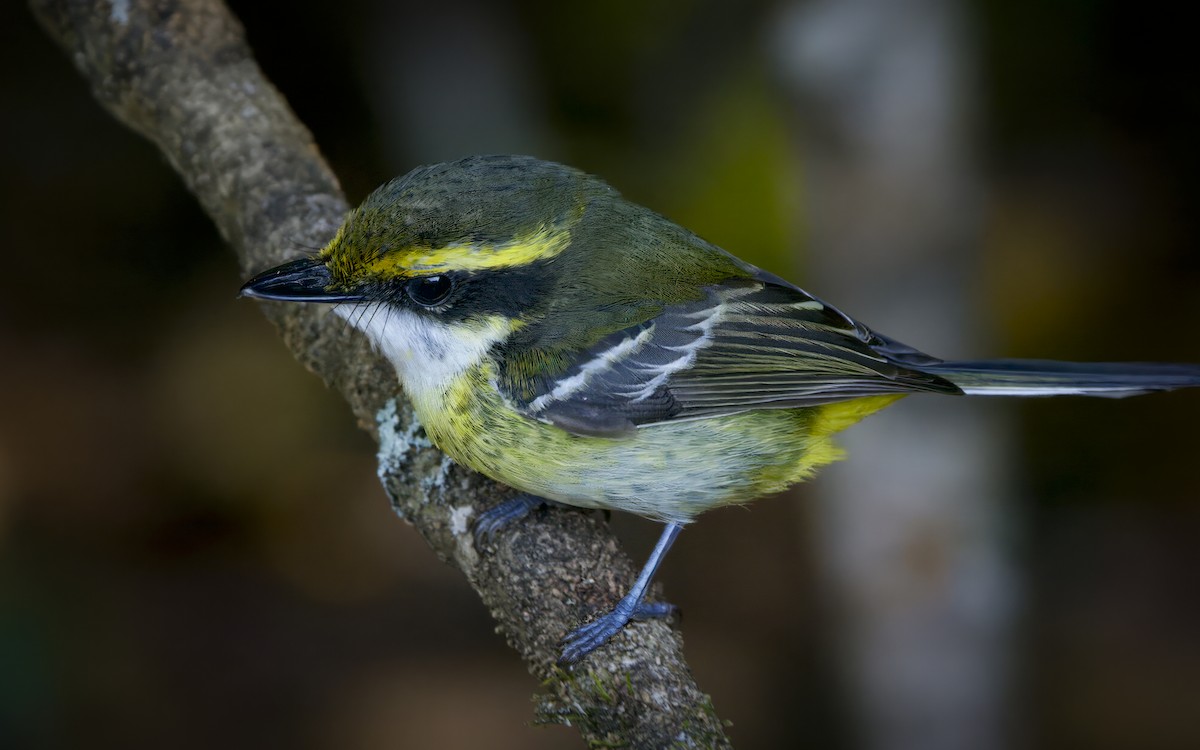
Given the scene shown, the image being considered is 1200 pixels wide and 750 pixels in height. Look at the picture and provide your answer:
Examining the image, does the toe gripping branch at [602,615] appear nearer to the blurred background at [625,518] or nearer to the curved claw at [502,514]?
the curved claw at [502,514]

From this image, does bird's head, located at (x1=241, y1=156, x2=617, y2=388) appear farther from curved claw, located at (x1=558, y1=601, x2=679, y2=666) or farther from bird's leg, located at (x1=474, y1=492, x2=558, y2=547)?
curved claw, located at (x1=558, y1=601, x2=679, y2=666)

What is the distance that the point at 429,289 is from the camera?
9.09 feet

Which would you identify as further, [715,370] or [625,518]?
[625,518]

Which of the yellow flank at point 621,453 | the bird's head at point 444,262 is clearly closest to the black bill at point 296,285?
the bird's head at point 444,262

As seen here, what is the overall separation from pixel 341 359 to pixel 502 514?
0.77 meters

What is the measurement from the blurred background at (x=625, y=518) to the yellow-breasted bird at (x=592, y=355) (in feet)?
5.31

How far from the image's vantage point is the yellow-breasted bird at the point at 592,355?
2.73 metres

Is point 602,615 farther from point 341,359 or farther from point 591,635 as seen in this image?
point 341,359

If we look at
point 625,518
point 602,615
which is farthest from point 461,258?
point 625,518

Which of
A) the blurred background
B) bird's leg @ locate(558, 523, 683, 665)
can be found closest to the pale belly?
bird's leg @ locate(558, 523, 683, 665)

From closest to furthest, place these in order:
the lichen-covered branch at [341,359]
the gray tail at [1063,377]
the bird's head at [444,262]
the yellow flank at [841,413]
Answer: the lichen-covered branch at [341,359]
the bird's head at [444,262]
the gray tail at [1063,377]
the yellow flank at [841,413]

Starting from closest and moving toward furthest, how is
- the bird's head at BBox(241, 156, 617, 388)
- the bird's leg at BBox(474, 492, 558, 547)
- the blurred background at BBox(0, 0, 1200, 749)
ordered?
the bird's head at BBox(241, 156, 617, 388) → the bird's leg at BBox(474, 492, 558, 547) → the blurred background at BBox(0, 0, 1200, 749)

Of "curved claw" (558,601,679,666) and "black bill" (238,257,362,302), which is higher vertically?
"black bill" (238,257,362,302)

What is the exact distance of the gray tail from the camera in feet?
9.68
